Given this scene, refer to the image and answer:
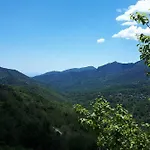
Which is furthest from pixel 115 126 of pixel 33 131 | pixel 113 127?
pixel 33 131

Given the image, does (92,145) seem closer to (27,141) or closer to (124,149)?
(27,141)

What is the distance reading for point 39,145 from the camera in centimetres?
6750

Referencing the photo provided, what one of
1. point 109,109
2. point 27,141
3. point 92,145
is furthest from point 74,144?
point 109,109

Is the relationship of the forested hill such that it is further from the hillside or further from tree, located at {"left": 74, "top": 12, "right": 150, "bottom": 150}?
tree, located at {"left": 74, "top": 12, "right": 150, "bottom": 150}

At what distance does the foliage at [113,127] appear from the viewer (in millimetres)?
15531

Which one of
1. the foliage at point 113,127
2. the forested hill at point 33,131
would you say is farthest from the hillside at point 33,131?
the foliage at point 113,127

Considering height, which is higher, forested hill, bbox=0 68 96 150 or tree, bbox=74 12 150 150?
tree, bbox=74 12 150 150

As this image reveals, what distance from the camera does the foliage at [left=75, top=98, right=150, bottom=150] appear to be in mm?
15531

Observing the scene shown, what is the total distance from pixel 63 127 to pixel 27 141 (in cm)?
1215

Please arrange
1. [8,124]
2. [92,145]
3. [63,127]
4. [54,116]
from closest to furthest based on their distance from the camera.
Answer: [8,124] < [92,145] < [63,127] < [54,116]

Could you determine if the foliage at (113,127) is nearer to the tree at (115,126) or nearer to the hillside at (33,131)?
the tree at (115,126)

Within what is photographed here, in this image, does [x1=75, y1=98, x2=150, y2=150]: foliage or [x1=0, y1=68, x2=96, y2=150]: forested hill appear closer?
[x1=75, y1=98, x2=150, y2=150]: foliage

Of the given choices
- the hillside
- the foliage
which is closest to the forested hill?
the hillside

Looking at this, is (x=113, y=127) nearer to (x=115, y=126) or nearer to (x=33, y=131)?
(x=115, y=126)
